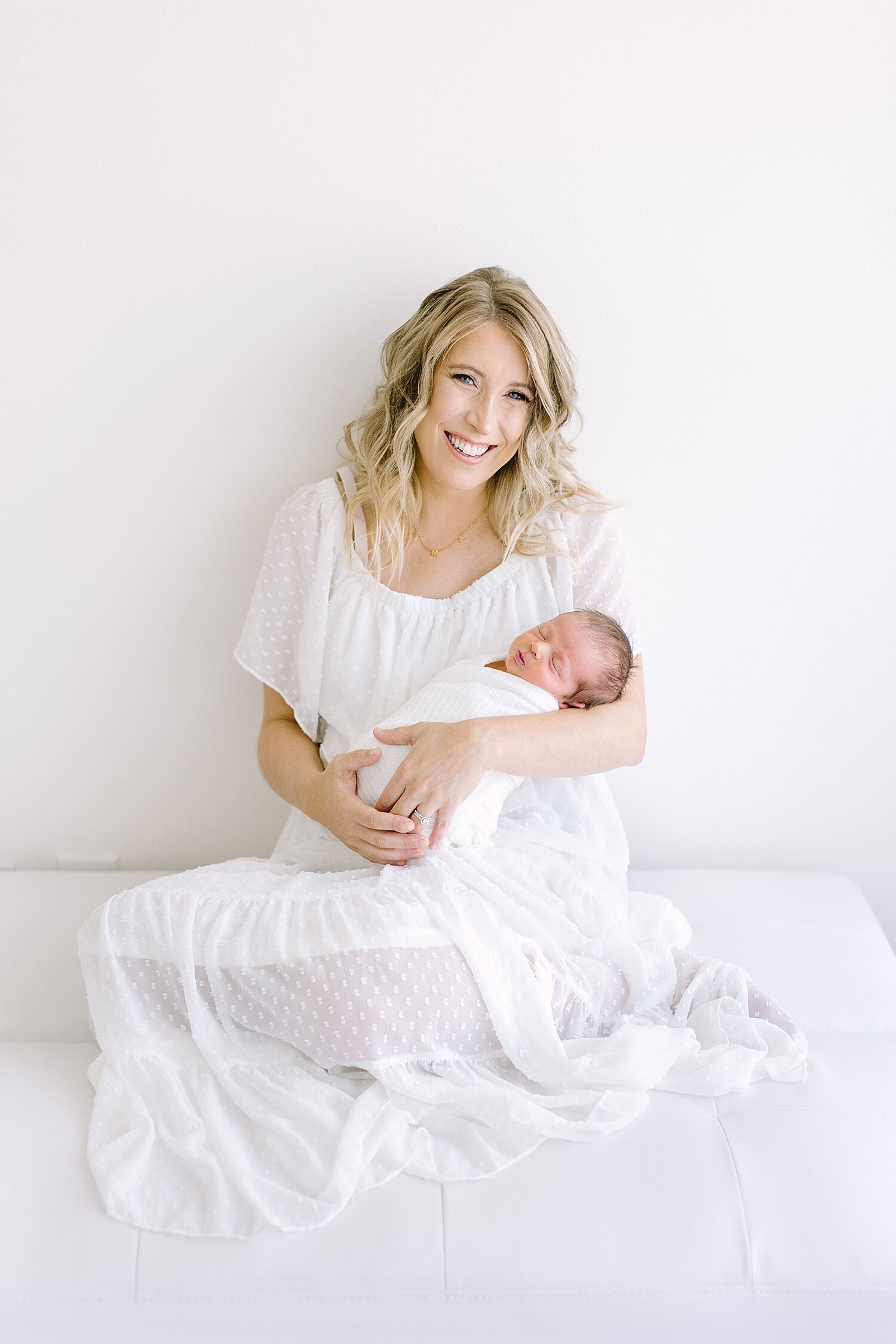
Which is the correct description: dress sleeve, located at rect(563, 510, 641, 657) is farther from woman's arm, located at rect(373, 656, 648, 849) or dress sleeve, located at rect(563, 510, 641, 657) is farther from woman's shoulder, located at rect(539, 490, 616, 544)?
woman's arm, located at rect(373, 656, 648, 849)

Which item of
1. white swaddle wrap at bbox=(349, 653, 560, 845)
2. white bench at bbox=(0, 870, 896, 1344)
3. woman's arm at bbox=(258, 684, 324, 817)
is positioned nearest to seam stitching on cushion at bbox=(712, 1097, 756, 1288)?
white bench at bbox=(0, 870, 896, 1344)

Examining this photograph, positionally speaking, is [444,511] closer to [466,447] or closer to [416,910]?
[466,447]

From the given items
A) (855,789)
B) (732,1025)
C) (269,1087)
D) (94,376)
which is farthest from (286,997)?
(855,789)

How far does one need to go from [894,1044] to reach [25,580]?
5.95ft

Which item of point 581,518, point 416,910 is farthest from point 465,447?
point 416,910

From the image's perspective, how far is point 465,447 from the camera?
1892mm

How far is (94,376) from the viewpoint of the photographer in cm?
203

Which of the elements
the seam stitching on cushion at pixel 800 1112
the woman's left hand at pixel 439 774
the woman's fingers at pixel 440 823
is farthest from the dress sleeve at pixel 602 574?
the seam stitching on cushion at pixel 800 1112

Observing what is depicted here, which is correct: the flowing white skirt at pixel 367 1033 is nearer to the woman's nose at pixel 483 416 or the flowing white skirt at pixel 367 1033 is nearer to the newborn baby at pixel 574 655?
the newborn baby at pixel 574 655

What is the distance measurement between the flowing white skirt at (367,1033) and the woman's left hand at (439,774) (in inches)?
3.3

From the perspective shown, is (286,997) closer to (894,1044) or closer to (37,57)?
(894,1044)

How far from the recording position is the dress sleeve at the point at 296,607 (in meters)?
1.96

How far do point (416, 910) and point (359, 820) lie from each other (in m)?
0.20

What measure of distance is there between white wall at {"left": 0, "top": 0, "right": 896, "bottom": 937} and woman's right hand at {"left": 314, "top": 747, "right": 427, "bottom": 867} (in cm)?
53
